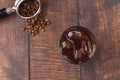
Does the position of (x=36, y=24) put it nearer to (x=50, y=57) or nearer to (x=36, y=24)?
(x=36, y=24)

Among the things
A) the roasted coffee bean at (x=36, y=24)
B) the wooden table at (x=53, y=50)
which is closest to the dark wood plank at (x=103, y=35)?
the wooden table at (x=53, y=50)

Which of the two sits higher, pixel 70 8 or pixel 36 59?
pixel 70 8

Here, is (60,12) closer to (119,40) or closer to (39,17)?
(39,17)

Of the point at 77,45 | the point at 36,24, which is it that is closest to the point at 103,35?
the point at 77,45

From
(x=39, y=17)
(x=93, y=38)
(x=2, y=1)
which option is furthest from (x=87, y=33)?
(x=2, y=1)

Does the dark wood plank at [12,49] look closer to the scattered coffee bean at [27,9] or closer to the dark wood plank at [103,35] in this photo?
the scattered coffee bean at [27,9]
